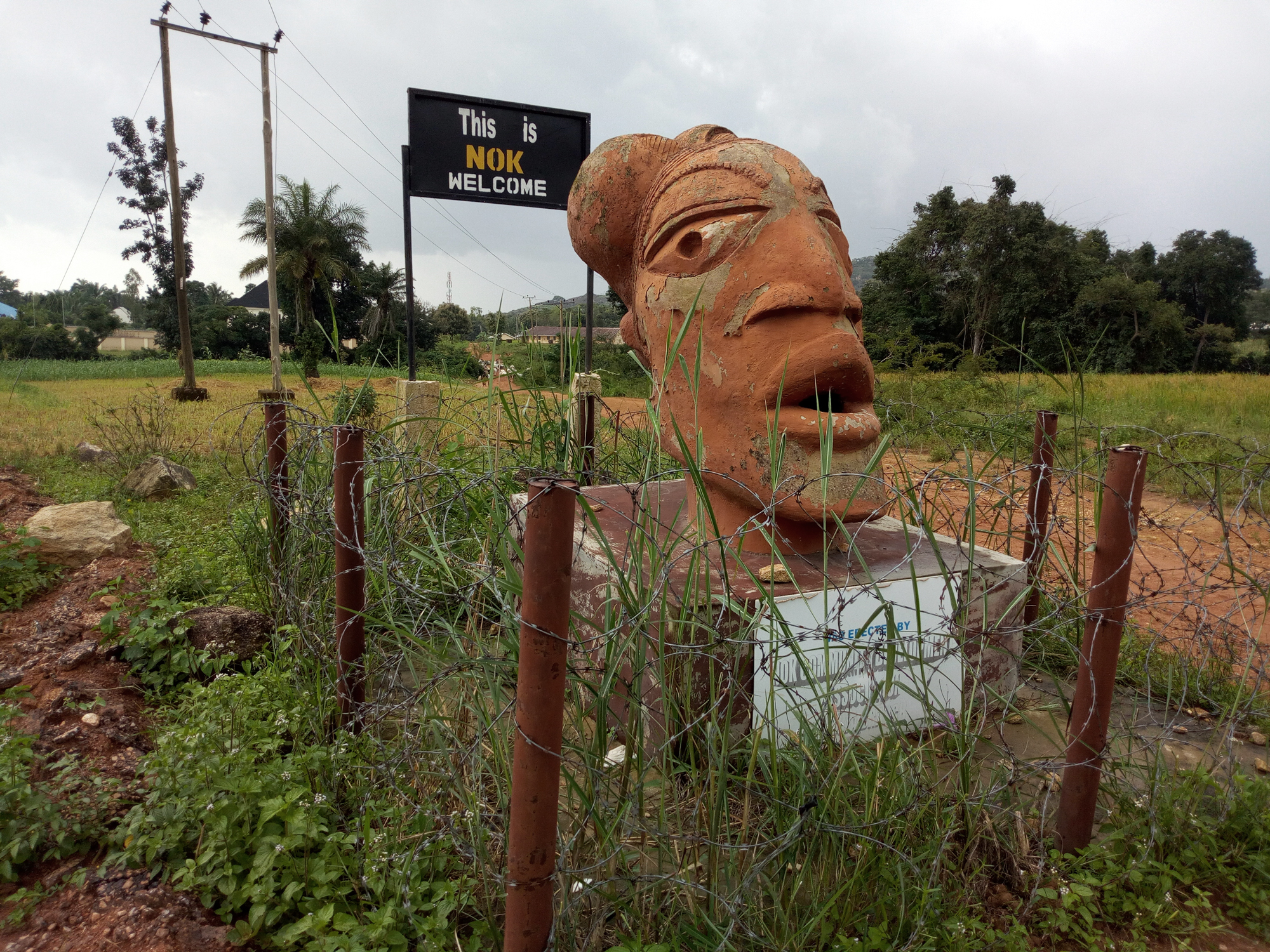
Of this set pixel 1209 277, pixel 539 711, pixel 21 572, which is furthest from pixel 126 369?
pixel 1209 277

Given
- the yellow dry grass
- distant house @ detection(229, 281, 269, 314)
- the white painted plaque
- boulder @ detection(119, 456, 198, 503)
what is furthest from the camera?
distant house @ detection(229, 281, 269, 314)

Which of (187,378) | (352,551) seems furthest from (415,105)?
(187,378)

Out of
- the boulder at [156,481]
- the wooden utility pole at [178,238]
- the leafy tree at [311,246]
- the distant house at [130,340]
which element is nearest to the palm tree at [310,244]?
the leafy tree at [311,246]

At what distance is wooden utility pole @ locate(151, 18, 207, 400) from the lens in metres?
10.3

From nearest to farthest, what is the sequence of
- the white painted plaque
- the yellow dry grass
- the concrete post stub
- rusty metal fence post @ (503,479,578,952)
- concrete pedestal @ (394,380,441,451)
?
rusty metal fence post @ (503,479,578,952) → the white painted plaque → the concrete post stub → concrete pedestal @ (394,380,441,451) → the yellow dry grass

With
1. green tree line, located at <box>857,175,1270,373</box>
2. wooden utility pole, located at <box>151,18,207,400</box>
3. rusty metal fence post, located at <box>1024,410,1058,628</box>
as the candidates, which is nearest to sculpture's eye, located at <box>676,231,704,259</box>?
rusty metal fence post, located at <box>1024,410,1058,628</box>

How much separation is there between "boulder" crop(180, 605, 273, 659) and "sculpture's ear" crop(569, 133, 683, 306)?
1885 mm

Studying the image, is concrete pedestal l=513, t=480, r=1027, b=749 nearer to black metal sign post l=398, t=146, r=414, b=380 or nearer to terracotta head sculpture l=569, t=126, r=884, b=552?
terracotta head sculpture l=569, t=126, r=884, b=552

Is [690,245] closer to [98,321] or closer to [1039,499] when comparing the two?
[1039,499]

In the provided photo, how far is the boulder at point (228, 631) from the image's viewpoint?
263 cm

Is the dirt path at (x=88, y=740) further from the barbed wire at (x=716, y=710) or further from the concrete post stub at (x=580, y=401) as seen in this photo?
the concrete post stub at (x=580, y=401)

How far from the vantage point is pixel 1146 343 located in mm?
18781

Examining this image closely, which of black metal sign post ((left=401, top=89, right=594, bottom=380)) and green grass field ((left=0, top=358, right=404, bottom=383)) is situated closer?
black metal sign post ((left=401, top=89, right=594, bottom=380))

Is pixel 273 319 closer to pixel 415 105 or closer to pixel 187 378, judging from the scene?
pixel 187 378
